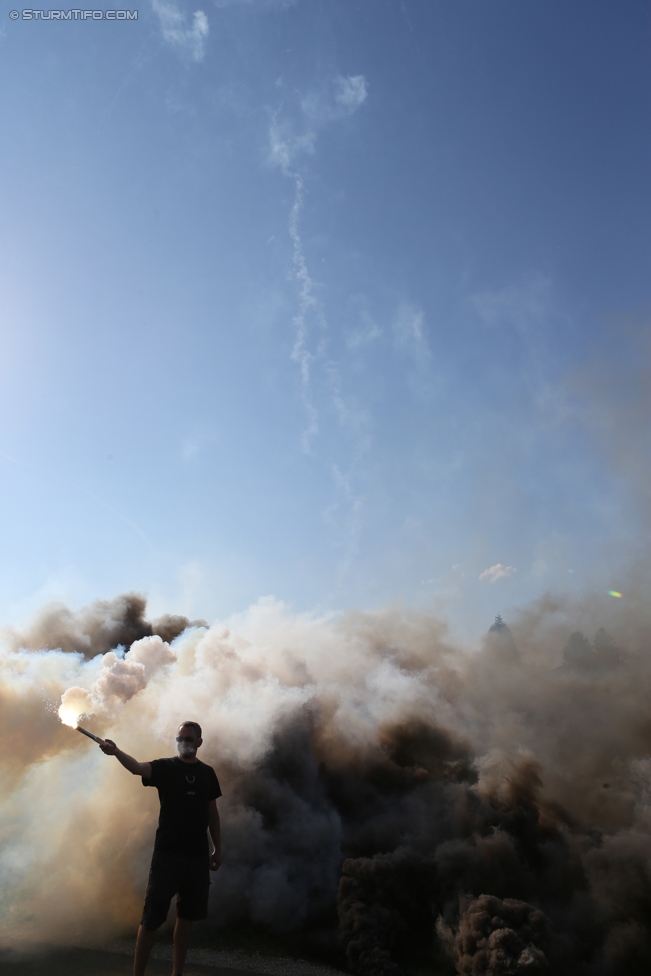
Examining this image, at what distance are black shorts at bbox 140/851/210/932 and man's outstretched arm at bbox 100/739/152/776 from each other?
3.67 ft

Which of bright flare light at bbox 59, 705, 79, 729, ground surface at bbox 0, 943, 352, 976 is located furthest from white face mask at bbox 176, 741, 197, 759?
ground surface at bbox 0, 943, 352, 976

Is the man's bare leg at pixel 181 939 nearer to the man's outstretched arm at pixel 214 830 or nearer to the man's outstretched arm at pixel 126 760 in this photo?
the man's outstretched arm at pixel 214 830

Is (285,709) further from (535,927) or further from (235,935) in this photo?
(535,927)


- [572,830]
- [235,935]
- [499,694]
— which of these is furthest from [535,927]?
[499,694]

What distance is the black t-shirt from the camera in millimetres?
7351

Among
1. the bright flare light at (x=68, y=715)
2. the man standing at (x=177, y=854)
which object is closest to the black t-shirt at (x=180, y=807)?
the man standing at (x=177, y=854)

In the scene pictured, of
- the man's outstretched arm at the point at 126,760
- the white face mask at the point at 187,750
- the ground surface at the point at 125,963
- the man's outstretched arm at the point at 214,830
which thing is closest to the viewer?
the man's outstretched arm at the point at 126,760

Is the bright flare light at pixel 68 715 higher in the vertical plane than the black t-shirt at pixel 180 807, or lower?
higher

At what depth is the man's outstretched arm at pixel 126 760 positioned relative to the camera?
22.7 ft

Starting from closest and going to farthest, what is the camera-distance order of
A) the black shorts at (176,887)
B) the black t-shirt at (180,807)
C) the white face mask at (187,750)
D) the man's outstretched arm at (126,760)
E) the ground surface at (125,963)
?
the man's outstretched arm at (126,760) < the black shorts at (176,887) < the black t-shirt at (180,807) < the white face mask at (187,750) < the ground surface at (125,963)

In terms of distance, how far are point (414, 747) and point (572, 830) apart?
7802mm

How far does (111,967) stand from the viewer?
38.6 ft

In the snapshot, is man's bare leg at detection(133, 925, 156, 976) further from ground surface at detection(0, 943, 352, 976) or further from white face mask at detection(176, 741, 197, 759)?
ground surface at detection(0, 943, 352, 976)

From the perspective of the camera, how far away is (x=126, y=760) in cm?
704
